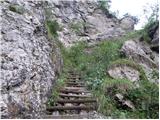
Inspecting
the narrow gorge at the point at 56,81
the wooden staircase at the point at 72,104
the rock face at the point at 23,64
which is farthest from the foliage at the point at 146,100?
the rock face at the point at 23,64

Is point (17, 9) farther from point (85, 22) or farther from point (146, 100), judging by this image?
point (85, 22)

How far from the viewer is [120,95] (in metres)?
8.55

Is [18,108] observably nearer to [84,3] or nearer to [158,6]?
[158,6]

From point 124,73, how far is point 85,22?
46.7 feet

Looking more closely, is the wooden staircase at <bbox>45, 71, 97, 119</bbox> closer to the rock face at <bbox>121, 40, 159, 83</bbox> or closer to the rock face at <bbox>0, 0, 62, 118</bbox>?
the rock face at <bbox>0, 0, 62, 118</bbox>

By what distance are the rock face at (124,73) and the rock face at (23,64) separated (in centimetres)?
214

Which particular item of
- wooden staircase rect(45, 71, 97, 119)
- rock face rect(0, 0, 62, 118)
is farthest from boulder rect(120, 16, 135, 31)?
wooden staircase rect(45, 71, 97, 119)

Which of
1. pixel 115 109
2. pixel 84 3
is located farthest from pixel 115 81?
pixel 84 3

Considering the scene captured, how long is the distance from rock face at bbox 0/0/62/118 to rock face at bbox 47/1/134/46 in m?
10.1

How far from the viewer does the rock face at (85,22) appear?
2070 cm

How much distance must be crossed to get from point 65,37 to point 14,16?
11.5 meters

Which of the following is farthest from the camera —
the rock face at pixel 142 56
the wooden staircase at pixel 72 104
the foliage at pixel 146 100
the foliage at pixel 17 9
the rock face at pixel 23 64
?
the rock face at pixel 142 56

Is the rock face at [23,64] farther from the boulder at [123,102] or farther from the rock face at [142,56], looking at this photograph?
the rock face at [142,56]

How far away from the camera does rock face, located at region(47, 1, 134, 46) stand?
20703 millimetres
